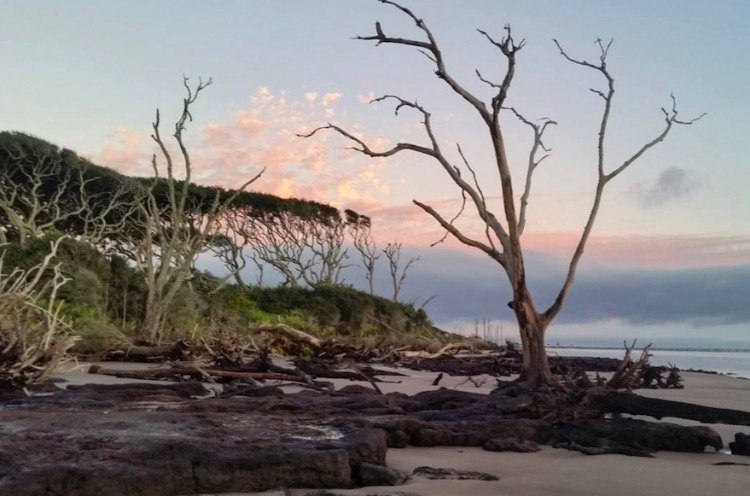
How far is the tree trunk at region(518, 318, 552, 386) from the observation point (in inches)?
288

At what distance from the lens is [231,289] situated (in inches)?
1025

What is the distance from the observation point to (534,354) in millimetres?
7359

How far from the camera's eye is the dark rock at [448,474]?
10.8ft

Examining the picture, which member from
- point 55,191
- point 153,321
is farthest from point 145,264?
point 55,191

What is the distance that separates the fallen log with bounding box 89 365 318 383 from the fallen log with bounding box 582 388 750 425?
134 inches

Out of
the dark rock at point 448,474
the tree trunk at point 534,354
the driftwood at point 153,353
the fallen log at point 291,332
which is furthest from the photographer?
the fallen log at point 291,332

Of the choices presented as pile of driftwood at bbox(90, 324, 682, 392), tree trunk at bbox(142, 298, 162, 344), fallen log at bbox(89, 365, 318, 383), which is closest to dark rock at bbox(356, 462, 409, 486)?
pile of driftwood at bbox(90, 324, 682, 392)

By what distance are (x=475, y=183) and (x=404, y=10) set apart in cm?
230

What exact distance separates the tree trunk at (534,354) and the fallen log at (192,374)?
90.5 inches

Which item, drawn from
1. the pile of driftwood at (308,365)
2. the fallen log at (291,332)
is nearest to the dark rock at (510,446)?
the pile of driftwood at (308,365)

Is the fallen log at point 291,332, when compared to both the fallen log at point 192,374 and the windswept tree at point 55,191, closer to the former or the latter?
the fallen log at point 192,374

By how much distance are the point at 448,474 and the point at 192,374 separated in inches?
203

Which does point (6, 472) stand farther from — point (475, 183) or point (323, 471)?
point (475, 183)

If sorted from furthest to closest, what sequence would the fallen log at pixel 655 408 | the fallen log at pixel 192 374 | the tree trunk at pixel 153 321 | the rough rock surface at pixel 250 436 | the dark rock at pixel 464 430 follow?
the tree trunk at pixel 153 321 < the fallen log at pixel 192 374 < the fallen log at pixel 655 408 < the dark rock at pixel 464 430 < the rough rock surface at pixel 250 436
